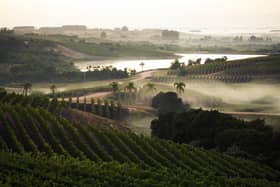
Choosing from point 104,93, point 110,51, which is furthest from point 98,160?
point 110,51

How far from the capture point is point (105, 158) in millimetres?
25688

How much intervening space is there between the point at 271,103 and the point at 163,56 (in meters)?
74.7

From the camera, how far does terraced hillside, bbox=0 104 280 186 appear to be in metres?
20.1

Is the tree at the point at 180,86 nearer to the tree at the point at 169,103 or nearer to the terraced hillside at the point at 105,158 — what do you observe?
the tree at the point at 169,103

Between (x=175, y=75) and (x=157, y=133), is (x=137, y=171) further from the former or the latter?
(x=175, y=75)

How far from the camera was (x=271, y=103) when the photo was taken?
194 feet

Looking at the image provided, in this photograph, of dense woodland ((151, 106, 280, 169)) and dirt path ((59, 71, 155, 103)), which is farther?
dirt path ((59, 71, 155, 103))

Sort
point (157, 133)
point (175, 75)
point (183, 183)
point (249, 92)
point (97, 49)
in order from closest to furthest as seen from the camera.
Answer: point (183, 183), point (157, 133), point (249, 92), point (175, 75), point (97, 49)

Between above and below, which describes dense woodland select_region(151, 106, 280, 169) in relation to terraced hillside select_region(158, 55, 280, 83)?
below

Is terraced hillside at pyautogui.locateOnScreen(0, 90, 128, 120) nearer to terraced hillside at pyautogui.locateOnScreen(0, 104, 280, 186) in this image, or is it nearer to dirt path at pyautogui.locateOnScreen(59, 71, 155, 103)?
dirt path at pyautogui.locateOnScreen(59, 71, 155, 103)

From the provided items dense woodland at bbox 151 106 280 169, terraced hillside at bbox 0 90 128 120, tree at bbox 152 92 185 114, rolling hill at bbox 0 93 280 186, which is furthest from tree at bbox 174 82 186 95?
rolling hill at bbox 0 93 280 186

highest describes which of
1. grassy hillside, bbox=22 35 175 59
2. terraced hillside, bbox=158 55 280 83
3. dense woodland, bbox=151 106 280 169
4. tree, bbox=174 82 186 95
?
grassy hillside, bbox=22 35 175 59

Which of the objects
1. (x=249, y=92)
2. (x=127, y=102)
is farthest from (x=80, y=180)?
(x=249, y=92)

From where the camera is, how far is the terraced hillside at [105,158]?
65.9ft
